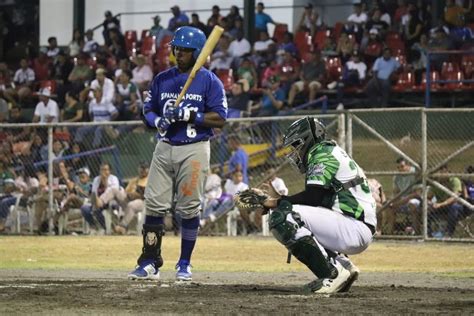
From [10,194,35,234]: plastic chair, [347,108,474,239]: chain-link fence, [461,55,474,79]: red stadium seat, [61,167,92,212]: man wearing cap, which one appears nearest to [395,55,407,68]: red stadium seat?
[461,55,474,79]: red stadium seat

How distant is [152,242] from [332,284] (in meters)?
2.22

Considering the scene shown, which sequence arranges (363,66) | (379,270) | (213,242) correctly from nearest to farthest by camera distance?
1. (379,270)
2. (213,242)
3. (363,66)

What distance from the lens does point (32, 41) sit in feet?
106

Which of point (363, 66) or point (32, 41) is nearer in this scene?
point (363, 66)

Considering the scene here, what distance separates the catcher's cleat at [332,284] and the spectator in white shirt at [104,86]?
16255 mm

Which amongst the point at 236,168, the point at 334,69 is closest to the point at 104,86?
the point at 334,69

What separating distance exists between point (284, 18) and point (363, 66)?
4.72 metres

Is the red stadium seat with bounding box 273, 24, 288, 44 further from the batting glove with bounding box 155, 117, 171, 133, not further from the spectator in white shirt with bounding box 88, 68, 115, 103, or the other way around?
the batting glove with bounding box 155, 117, 171, 133

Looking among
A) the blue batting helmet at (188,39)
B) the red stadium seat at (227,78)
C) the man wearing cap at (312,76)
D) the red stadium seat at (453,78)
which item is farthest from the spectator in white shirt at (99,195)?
the blue batting helmet at (188,39)

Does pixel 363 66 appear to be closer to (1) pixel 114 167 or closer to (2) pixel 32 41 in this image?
(1) pixel 114 167

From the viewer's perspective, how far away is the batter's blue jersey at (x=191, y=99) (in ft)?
35.5

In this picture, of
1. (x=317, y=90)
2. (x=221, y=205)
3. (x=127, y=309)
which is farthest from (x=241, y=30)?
(x=127, y=309)

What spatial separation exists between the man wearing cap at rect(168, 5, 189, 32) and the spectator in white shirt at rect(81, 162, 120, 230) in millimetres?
8796

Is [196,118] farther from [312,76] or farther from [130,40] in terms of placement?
[130,40]
